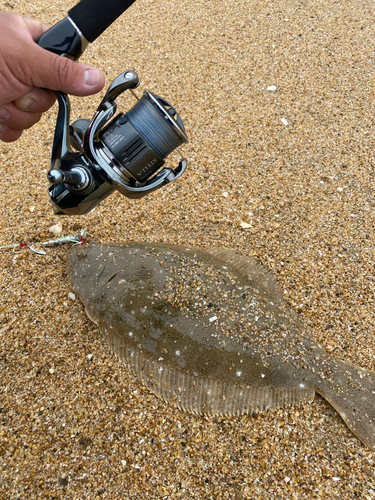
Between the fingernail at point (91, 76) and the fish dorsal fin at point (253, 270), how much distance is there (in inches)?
46.5

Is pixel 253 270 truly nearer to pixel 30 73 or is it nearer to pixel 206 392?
pixel 206 392

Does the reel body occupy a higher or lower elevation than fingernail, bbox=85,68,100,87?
lower

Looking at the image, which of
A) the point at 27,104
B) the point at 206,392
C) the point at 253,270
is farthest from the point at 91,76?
the point at 206,392

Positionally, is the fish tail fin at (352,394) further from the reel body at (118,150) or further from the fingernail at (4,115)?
the fingernail at (4,115)

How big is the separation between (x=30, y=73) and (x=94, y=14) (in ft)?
1.20

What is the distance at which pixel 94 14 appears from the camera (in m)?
1.42

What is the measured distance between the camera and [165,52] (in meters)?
3.19

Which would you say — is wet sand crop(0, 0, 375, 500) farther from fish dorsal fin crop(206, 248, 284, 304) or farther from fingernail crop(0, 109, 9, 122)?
fingernail crop(0, 109, 9, 122)

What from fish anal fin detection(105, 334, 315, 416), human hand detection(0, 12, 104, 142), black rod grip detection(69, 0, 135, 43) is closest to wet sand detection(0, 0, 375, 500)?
fish anal fin detection(105, 334, 315, 416)

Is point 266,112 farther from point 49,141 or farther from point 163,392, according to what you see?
point 163,392

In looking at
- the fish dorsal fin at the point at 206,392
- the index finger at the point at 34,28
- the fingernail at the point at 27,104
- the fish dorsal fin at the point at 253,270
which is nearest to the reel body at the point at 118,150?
the fingernail at the point at 27,104

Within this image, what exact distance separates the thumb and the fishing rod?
6 cm

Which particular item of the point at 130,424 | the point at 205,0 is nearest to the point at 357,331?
the point at 130,424

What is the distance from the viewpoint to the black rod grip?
4.62ft
